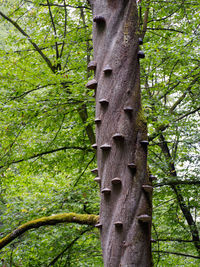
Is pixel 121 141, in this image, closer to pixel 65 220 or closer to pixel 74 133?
pixel 65 220

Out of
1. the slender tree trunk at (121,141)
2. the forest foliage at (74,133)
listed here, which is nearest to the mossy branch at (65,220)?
the slender tree trunk at (121,141)

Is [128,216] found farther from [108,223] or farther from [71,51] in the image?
[71,51]

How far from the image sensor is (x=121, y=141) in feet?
4.51

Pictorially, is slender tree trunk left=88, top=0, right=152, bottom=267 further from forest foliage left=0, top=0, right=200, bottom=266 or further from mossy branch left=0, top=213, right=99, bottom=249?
forest foliage left=0, top=0, right=200, bottom=266

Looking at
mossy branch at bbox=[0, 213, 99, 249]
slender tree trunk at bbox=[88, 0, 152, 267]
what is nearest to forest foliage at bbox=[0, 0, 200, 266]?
mossy branch at bbox=[0, 213, 99, 249]

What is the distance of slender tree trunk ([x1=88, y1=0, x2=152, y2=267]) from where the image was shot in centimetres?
129

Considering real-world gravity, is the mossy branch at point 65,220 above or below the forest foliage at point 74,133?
below

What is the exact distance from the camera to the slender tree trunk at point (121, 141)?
1.29 metres

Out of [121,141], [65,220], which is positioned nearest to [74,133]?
[65,220]

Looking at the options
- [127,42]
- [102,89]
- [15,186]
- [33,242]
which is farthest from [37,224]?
[15,186]

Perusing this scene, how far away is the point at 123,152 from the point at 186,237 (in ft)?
15.7

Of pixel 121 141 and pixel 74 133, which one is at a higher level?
pixel 74 133

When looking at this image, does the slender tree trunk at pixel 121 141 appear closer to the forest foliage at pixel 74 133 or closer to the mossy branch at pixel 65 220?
the mossy branch at pixel 65 220

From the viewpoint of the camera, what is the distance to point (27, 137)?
262 inches
